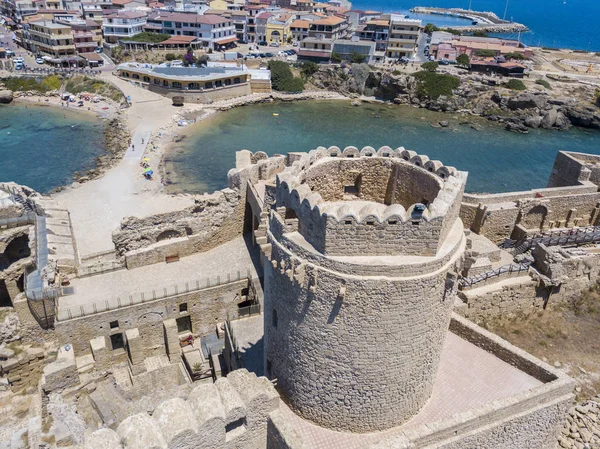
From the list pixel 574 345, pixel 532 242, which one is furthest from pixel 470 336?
pixel 532 242

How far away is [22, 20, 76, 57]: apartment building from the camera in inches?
3686

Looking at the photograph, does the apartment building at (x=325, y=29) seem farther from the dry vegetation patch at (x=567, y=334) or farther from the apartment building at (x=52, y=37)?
the dry vegetation patch at (x=567, y=334)

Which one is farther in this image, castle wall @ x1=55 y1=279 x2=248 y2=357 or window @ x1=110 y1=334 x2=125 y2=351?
window @ x1=110 y1=334 x2=125 y2=351

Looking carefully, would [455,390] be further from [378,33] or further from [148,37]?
[148,37]

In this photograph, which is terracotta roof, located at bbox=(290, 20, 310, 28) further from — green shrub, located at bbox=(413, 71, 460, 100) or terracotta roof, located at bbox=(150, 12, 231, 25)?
green shrub, located at bbox=(413, 71, 460, 100)

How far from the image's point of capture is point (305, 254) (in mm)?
12242

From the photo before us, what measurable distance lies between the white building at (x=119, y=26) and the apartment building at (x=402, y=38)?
197ft

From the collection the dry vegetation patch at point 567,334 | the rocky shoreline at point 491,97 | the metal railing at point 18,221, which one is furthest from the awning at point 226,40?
the dry vegetation patch at point 567,334

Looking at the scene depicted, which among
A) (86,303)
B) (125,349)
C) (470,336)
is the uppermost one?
(470,336)

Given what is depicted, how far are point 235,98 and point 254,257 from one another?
64235 millimetres

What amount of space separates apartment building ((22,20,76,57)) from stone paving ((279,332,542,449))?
338 ft

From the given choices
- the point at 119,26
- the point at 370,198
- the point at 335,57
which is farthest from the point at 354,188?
the point at 119,26

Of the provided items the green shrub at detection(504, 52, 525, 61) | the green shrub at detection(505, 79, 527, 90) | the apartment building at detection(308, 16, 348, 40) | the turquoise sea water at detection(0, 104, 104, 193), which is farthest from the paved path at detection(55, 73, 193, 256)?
the green shrub at detection(504, 52, 525, 61)

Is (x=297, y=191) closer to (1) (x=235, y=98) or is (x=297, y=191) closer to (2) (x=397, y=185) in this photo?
(2) (x=397, y=185)
